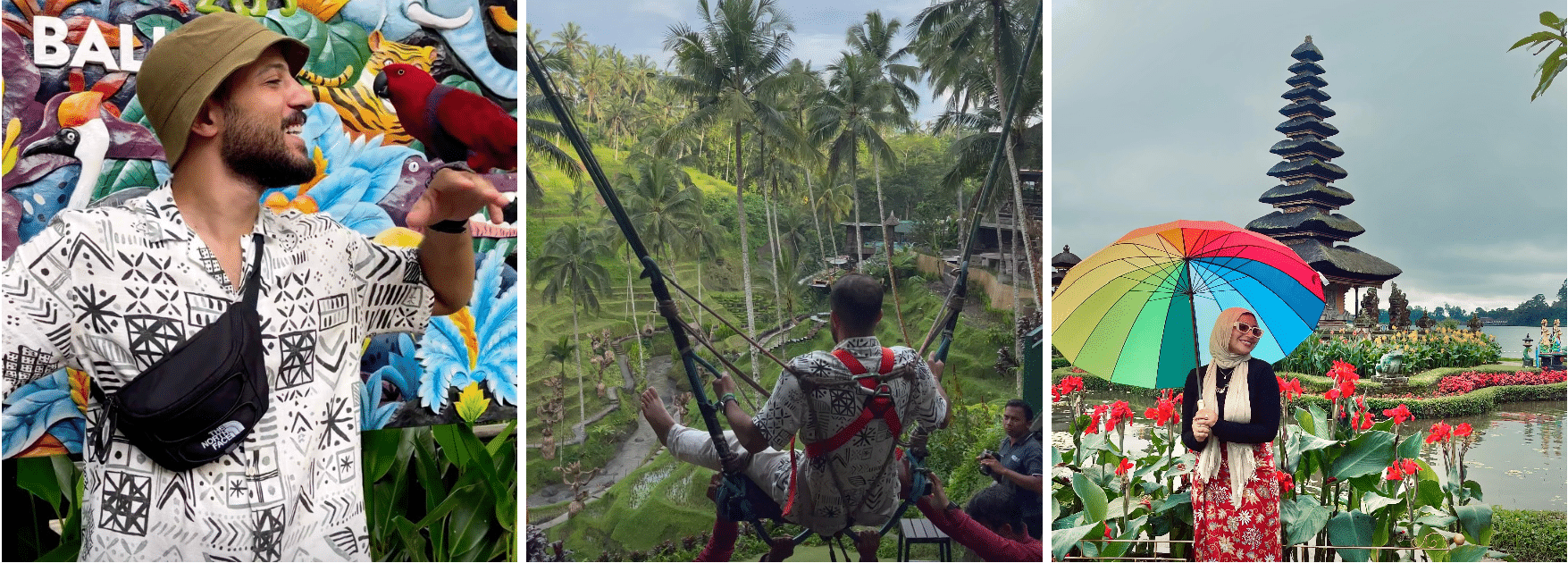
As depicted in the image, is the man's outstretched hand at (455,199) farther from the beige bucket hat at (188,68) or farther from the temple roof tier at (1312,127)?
the temple roof tier at (1312,127)

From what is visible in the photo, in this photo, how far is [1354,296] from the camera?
3385 millimetres

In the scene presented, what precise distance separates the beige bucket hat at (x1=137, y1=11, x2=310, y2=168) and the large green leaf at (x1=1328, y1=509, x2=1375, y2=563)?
341 centimetres

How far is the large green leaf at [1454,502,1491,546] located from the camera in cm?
302

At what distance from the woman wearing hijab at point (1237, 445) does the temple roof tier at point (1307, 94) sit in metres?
0.92

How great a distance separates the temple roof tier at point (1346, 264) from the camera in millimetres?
3334

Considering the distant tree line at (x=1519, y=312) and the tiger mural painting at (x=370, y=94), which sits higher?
the tiger mural painting at (x=370, y=94)

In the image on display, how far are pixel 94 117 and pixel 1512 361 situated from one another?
468 centimetres

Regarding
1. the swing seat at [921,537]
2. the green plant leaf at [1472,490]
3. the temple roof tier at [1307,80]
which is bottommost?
the swing seat at [921,537]

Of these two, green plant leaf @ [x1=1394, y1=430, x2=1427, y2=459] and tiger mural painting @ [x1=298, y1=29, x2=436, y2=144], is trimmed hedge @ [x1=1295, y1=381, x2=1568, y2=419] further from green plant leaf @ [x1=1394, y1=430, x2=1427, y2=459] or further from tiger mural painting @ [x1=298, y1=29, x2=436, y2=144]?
tiger mural painting @ [x1=298, y1=29, x2=436, y2=144]

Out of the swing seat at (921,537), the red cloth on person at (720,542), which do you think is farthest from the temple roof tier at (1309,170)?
the red cloth on person at (720,542)

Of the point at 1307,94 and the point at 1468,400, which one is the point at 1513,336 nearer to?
the point at 1468,400

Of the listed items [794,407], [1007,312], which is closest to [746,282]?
[794,407]

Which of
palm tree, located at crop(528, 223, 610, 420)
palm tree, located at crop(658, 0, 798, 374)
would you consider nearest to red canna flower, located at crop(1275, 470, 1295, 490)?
palm tree, located at crop(658, 0, 798, 374)

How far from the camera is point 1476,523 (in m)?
3.02
